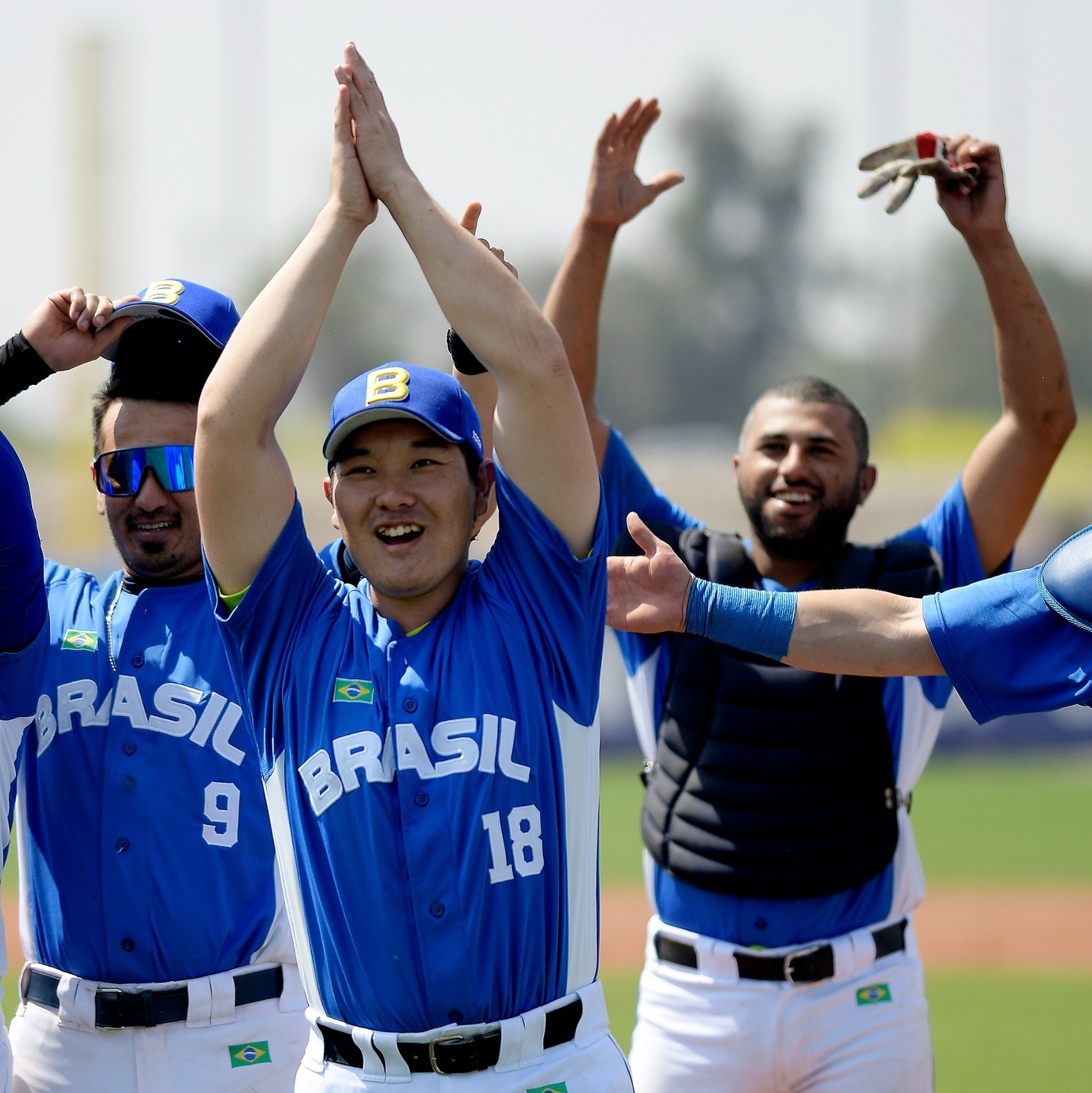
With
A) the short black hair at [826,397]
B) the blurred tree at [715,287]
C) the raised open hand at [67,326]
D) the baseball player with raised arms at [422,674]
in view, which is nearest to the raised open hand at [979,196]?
the short black hair at [826,397]

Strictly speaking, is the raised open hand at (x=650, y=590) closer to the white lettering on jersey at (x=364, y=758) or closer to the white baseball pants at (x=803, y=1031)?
the white lettering on jersey at (x=364, y=758)

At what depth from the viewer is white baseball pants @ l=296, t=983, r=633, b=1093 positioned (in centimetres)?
258

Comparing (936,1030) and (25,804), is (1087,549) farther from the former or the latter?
(936,1030)

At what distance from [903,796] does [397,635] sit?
1.87m

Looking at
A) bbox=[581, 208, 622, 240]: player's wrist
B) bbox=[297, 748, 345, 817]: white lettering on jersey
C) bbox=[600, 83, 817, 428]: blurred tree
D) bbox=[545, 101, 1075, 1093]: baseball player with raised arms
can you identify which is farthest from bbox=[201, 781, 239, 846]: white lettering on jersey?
bbox=[600, 83, 817, 428]: blurred tree

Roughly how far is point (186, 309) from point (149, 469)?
40 centimetres

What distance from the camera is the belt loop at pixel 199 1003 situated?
3.26m

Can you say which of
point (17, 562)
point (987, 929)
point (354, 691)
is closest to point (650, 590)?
point (354, 691)

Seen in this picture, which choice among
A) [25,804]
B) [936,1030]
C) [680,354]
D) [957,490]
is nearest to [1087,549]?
[957,490]

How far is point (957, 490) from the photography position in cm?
421

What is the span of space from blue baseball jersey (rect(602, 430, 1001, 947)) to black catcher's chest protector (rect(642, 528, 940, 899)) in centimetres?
6

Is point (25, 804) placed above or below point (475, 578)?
below

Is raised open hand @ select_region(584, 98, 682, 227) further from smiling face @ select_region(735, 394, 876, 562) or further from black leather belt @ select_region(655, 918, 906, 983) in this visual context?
black leather belt @ select_region(655, 918, 906, 983)

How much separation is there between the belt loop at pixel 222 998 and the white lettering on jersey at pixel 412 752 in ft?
3.18
